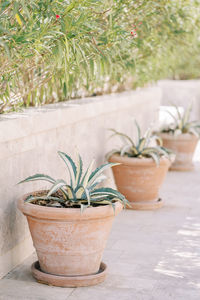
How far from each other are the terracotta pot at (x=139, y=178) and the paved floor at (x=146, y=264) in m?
0.18

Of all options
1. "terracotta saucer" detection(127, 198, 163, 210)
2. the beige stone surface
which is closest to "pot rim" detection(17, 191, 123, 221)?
the beige stone surface

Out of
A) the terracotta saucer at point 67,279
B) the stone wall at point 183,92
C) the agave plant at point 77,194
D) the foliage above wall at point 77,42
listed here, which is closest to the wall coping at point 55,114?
the foliage above wall at point 77,42

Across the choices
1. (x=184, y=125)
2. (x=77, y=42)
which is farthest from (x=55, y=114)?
(x=184, y=125)

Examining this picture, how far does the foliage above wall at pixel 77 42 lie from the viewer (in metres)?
3.51

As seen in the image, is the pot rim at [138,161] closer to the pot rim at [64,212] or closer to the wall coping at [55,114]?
the wall coping at [55,114]

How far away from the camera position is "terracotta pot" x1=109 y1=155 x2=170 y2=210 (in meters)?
5.70

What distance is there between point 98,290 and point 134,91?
4254mm

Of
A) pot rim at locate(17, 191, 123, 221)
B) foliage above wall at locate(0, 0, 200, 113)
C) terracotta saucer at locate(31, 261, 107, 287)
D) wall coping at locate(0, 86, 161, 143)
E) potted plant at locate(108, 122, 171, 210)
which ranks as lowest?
terracotta saucer at locate(31, 261, 107, 287)

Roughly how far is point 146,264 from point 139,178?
1.70 meters

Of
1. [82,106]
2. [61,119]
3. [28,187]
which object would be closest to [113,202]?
[28,187]

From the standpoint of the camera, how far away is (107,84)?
6.79 metres

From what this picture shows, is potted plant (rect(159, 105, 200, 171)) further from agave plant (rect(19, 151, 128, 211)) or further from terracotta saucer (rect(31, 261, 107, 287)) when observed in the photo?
terracotta saucer (rect(31, 261, 107, 287))

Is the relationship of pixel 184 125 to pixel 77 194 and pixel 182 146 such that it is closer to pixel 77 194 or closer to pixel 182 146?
pixel 182 146

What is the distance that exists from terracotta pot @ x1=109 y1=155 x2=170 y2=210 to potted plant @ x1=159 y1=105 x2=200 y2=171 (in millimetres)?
1918
